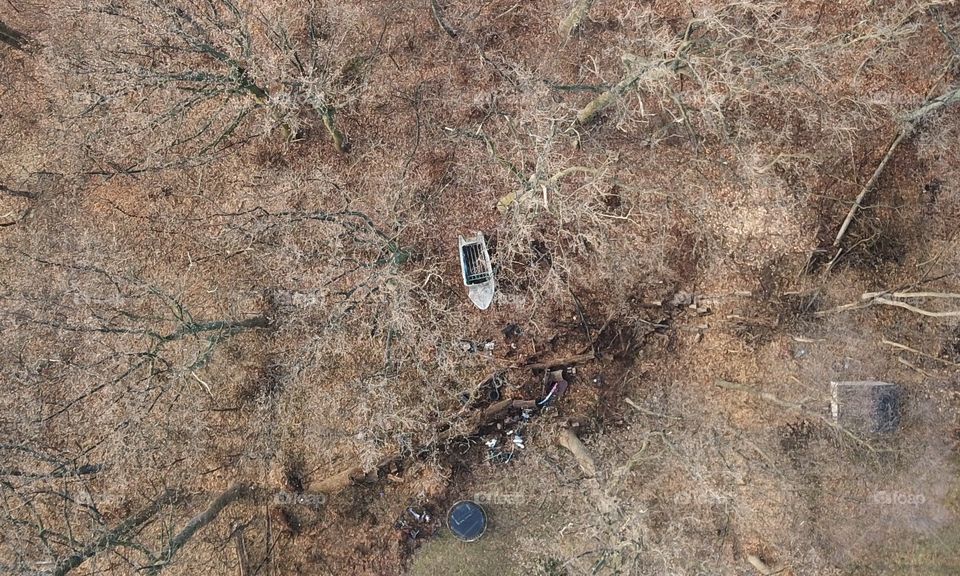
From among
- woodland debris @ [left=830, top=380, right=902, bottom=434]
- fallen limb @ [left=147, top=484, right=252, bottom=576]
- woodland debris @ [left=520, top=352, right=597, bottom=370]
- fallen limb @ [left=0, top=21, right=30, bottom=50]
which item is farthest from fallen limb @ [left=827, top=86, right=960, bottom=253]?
fallen limb @ [left=0, top=21, right=30, bottom=50]

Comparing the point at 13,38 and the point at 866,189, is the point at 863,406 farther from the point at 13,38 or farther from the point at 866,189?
the point at 13,38

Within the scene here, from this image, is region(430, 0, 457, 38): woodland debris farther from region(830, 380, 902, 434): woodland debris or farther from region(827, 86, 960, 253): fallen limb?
region(830, 380, 902, 434): woodland debris

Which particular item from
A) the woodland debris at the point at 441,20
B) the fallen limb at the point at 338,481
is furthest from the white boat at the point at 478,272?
the woodland debris at the point at 441,20

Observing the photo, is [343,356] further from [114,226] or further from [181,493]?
[114,226]

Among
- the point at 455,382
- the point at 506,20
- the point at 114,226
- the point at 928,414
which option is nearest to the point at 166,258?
the point at 114,226

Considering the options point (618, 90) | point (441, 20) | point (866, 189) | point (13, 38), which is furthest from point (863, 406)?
point (13, 38)
